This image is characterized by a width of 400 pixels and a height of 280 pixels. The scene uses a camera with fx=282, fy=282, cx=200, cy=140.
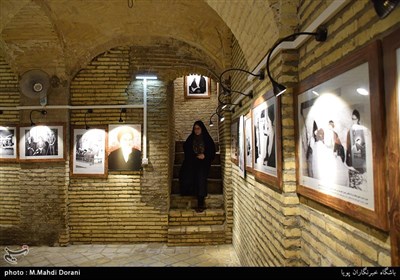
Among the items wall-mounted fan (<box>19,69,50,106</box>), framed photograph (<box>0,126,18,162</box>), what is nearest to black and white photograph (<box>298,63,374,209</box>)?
wall-mounted fan (<box>19,69,50,106</box>)

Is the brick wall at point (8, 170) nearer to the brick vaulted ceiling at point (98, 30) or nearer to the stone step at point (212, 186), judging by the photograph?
the brick vaulted ceiling at point (98, 30)

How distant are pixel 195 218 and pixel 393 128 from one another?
5.89 metres

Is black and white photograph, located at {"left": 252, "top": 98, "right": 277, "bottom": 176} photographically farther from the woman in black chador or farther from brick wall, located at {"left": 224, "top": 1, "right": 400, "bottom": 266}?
the woman in black chador

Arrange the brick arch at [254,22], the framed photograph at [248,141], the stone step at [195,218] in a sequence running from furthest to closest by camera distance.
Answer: the stone step at [195,218]
the framed photograph at [248,141]
the brick arch at [254,22]

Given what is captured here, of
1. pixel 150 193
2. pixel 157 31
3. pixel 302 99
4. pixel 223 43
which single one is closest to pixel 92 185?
pixel 150 193

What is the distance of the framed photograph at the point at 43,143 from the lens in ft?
22.0

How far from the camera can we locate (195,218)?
682cm

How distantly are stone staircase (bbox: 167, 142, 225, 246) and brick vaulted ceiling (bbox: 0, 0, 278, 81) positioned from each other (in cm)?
341

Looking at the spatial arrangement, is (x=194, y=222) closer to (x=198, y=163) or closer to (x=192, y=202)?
(x=192, y=202)

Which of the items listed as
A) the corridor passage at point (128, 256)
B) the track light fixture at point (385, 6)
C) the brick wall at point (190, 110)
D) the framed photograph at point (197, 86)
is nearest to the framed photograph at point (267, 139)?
the track light fixture at point (385, 6)

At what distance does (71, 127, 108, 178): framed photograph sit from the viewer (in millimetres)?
6785

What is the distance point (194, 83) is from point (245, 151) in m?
6.69

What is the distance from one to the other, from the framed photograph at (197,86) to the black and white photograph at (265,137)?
7.16 metres

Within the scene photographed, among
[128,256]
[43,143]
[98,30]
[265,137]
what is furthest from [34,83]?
[265,137]
